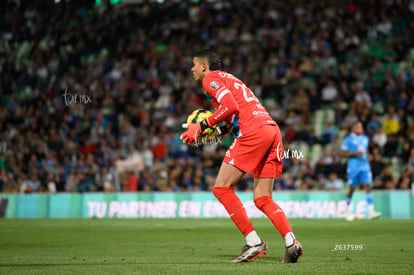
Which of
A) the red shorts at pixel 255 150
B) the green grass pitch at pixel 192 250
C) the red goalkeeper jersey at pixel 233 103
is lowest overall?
the green grass pitch at pixel 192 250

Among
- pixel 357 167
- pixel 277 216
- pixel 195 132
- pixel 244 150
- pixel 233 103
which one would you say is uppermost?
pixel 357 167

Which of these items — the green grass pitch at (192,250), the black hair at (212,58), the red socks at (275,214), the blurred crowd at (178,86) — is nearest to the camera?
the green grass pitch at (192,250)

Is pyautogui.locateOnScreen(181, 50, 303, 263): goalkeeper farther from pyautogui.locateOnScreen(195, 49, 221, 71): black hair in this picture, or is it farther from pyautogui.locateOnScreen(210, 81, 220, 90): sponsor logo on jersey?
pyautogui.locateOnScreen(195, 49, 221, 71): black hair

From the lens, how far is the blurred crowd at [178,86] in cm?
2283

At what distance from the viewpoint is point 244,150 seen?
8180mm

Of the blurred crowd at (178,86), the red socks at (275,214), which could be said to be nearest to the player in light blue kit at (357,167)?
the blurred crowd at (178,86)

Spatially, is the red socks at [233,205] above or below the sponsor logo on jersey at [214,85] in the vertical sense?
below

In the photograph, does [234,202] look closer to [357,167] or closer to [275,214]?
[275,214]

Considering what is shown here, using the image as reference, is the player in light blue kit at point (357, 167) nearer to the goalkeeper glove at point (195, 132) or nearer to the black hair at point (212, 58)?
the black hair at point (212, 58)

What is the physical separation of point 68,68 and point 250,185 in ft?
34.8

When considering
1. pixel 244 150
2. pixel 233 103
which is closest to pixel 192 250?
pixel 244 150

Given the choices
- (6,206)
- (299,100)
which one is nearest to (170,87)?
(299,100)

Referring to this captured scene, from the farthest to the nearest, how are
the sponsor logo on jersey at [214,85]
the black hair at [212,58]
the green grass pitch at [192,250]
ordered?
the black hair at [212,58] < the sponsor logo on jersey at [214,85] < the green grass pitch at [192,250]

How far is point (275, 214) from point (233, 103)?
4.46 feet
